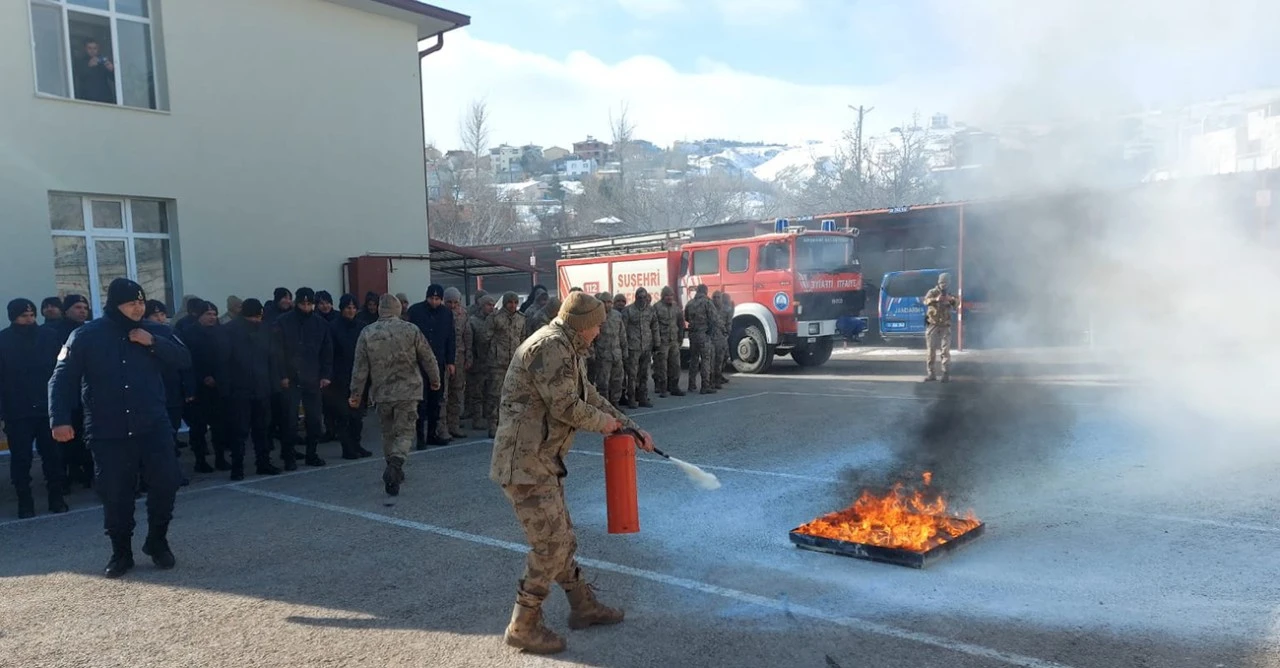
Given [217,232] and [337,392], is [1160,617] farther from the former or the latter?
[217,232]

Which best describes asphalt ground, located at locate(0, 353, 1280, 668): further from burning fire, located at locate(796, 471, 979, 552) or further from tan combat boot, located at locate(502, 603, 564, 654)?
burning fire, located at locate(796, 471, 979, 552)

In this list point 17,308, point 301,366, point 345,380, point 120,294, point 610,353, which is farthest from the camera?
point 610,353

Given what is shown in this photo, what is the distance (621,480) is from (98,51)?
10731 millimetres

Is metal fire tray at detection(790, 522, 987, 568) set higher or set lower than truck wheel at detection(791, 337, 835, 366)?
lower

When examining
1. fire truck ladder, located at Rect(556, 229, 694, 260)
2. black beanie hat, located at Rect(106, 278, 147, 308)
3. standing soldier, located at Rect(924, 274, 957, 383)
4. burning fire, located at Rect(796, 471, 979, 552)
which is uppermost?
fire truck ladder, located at Rect(556, 229, 694, 260)

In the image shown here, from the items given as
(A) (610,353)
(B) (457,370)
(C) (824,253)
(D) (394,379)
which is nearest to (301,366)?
(D) (394,379)

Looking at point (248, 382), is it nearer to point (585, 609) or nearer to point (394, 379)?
point (394, 379)

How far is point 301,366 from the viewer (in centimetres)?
903

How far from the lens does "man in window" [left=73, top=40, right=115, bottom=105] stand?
11023mm

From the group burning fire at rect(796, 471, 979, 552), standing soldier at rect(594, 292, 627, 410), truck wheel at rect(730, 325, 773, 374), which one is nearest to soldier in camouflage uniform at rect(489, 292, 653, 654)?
burning fire at rect(796, 471, 979, 552)

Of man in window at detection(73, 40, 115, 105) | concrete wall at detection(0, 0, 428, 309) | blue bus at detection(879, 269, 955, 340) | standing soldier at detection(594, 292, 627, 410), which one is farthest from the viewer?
blue bus at detection(879, 269, 955, 340)

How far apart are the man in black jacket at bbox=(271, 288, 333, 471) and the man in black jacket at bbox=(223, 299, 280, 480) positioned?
0.44 ft

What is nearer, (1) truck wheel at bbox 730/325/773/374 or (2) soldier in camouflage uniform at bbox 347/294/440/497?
(2) soldier in camouflage uniform at bbox 347/294/440/497

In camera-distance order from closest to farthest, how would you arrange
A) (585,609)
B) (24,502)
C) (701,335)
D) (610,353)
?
(585,609) → (24,502) → (610,353) → (701,335)
